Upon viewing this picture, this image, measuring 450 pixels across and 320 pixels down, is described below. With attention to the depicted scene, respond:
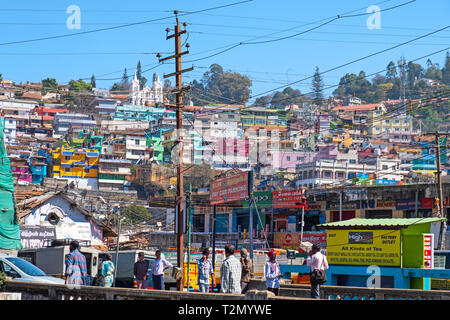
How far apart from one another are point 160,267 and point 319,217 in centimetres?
4421

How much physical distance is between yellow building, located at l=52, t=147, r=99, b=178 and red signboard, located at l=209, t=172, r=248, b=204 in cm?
9175

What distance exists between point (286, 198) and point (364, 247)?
3976 centimetres

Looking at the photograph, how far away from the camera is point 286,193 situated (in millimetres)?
60188

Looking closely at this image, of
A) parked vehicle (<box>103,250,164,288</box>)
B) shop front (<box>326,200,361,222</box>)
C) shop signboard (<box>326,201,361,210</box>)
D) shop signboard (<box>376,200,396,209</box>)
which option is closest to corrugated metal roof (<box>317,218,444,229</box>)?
parked vehicle (<box>103,250,164,288</box>)

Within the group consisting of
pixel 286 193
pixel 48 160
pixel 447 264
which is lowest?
pixel 447 264

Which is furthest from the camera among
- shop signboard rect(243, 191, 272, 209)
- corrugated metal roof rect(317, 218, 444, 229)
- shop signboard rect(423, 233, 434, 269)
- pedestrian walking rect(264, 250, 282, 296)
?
shop signboard rect(243, 191, 272, 209)

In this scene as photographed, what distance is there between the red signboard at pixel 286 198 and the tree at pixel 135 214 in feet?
136

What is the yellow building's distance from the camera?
447ft

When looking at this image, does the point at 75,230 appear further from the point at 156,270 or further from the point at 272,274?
the point at 272,274

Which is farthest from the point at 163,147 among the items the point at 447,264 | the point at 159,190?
the point at 447,264

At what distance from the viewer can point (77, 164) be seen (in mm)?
135875

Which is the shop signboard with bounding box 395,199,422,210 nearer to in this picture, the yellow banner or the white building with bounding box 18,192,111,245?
the white building with bounding box 18,192,111,245
